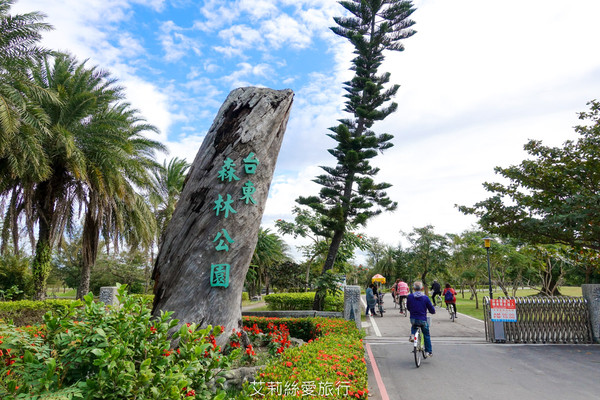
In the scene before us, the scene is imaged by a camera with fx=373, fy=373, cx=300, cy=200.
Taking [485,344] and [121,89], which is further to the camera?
[121,89]

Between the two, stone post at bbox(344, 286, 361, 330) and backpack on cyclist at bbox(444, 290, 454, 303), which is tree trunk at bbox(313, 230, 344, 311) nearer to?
stone post at bbox(344, 286, 361, 330)

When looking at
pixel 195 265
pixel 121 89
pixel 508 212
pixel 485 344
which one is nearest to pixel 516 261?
pixel 508 212

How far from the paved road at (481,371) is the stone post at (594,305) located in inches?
24.8

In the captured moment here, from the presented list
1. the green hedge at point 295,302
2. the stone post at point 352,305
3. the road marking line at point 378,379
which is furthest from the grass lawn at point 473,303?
the road marking line at point 378,379

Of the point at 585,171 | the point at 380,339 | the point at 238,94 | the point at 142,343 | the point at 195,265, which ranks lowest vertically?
the point at 380,339

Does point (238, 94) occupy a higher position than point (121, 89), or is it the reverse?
point (121, 89)

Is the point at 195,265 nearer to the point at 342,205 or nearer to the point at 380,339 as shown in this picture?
the point at 380,339

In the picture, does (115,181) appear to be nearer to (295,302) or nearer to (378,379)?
(295,302)

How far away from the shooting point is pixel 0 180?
43.5 ft

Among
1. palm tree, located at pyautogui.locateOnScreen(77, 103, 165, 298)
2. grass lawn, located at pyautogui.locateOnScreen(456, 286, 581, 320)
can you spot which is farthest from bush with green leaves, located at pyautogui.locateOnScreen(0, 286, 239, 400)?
grass lawn, located at pyautogui.locateOnScreen(456, 286, 581, 320)

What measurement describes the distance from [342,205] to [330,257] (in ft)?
6.82

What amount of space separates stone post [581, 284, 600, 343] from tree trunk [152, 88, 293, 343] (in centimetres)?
967

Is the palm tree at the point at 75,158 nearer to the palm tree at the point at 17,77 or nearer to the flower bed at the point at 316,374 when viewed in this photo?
the palm tree at the point at 17,77

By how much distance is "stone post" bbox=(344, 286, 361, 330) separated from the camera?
10.9 m
